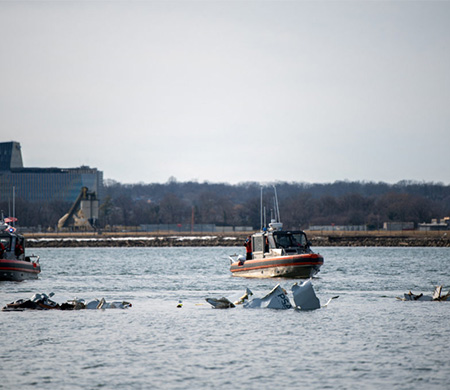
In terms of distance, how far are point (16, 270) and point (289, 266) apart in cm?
1836

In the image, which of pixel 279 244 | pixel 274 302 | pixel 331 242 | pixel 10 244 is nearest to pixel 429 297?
pixel 274 302

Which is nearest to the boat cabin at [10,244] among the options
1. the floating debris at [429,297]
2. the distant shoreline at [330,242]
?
the floating debris at [429,297]

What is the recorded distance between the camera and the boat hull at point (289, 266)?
51.5m

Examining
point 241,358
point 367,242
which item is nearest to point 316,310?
point 241,358

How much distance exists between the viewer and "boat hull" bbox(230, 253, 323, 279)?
2026 inches

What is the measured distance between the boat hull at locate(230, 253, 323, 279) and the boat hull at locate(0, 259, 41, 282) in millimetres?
15750

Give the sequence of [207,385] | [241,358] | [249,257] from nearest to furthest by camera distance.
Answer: [207,385] → [241,358] → [249,257]

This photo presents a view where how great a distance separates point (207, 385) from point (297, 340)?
24.0ft

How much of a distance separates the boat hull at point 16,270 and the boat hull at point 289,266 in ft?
51.7

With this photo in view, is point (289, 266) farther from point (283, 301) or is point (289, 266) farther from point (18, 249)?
point (18, 249)

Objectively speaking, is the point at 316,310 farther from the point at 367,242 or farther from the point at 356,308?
Result: the point at 367,242

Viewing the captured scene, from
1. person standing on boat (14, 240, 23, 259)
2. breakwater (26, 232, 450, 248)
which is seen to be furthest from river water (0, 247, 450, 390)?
breakwater (26, 232, 450, 248)

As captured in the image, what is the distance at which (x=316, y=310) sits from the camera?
35.5 m

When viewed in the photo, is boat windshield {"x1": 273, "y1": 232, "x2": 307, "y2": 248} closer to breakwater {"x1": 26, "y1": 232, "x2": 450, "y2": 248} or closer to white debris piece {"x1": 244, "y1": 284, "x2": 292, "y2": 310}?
white debris piece {"x1": 244, "y1": 284, "x2": 292, "y2": 310}
